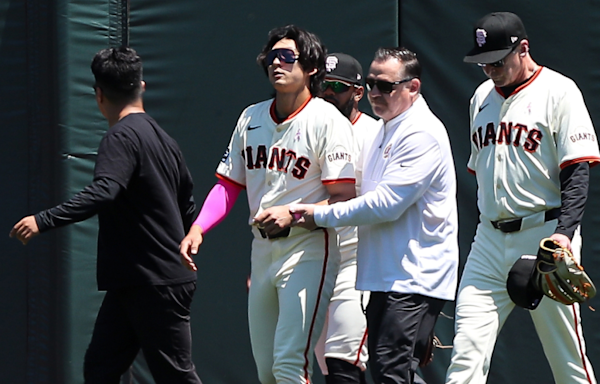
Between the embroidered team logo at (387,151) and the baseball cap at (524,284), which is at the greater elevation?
the embroidered team logo at (387,151)

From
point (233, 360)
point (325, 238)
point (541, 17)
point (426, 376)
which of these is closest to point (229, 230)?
point (233, 360)

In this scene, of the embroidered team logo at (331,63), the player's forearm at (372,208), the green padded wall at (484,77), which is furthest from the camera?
the green padded wall at (484,77)

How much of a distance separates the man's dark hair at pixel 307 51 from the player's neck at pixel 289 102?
120 mm

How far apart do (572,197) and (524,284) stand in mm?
434

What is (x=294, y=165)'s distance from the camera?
424cm

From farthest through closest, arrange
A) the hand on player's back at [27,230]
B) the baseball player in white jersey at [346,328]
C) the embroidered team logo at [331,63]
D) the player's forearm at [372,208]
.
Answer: the embroidered team logo at [331,63] → the baseball player in white jersey at [346,328] → the player's forearm at [372,208] → the hand on player's back at [27,230]

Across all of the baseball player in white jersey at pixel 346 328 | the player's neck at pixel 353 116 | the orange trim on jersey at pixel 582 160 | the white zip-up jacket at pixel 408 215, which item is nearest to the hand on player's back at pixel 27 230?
the white zip-up jacket at pixel 408 215

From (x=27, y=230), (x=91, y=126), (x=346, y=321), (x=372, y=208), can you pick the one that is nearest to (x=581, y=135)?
(x=372, y=208)

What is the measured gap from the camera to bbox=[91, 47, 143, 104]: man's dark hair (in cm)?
421

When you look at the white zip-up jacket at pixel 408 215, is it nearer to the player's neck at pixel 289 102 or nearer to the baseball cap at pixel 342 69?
the player's neck at pixel 289 102

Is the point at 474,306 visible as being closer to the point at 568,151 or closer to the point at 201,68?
the point at 568,151

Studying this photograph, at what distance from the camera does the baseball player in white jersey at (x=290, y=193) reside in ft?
13.5

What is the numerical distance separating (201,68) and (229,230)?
1113 mm

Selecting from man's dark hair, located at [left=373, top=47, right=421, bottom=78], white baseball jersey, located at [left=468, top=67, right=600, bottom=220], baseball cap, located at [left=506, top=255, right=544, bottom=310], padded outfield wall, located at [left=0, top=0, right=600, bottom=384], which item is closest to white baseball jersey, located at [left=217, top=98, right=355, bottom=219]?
man's dark hair, located at [left=373, top=47, right=421, bottom=78]
